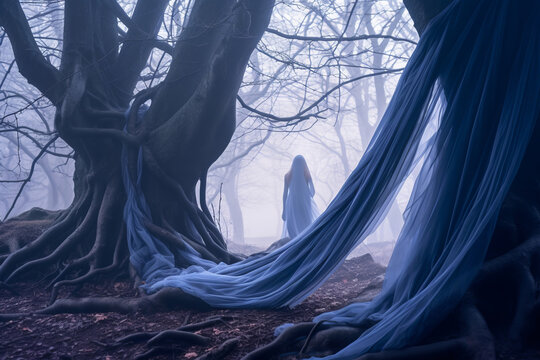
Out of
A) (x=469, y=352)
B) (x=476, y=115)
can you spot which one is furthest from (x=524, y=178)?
(x=469, y=352)

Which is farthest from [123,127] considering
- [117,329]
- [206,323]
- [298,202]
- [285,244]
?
[298,202]

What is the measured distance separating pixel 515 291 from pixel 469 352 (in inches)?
20.8

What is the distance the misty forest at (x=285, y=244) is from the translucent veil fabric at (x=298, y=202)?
2.95 metres

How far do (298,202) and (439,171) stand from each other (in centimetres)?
647

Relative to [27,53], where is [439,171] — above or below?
below

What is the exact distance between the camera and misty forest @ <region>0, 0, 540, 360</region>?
6.81ft

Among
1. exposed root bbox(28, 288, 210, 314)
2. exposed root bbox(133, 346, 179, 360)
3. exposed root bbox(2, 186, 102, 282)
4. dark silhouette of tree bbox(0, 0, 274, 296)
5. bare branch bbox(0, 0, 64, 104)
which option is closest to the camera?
exposed root bbox(133, 346, 179, 360)

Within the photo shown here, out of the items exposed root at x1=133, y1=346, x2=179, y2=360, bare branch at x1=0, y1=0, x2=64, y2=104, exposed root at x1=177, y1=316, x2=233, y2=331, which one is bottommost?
exposed root at x1=133, y1=346, x2=179, y2=360

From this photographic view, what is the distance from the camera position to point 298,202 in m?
8.87

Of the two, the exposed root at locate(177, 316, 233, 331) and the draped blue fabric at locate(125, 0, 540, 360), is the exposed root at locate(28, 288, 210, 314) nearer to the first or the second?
the exposed root at locate(177, 316, 233, 331)

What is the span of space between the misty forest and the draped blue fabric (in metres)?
0.01

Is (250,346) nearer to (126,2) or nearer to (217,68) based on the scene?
(217,68)

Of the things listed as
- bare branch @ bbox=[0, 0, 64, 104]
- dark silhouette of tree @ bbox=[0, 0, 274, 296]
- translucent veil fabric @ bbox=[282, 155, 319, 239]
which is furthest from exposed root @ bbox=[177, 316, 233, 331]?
translucent veil fabric @ bbox=[282, 155, 319, 239]

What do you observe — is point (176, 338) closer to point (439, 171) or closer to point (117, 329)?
point (117, 329)
